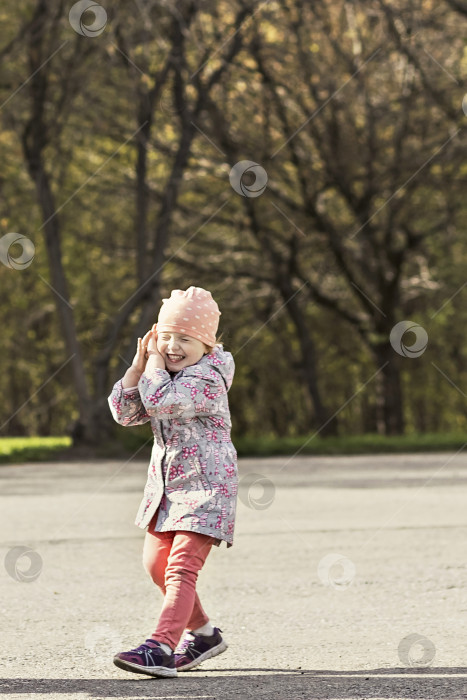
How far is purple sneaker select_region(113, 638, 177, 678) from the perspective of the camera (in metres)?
4.71

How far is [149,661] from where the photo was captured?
4.75m

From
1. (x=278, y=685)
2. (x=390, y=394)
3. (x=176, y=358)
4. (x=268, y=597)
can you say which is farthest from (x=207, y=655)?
(x=390, y=394)

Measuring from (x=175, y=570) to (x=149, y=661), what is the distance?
36cm

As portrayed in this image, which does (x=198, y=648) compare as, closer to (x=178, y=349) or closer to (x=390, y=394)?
(x=178, y=349)

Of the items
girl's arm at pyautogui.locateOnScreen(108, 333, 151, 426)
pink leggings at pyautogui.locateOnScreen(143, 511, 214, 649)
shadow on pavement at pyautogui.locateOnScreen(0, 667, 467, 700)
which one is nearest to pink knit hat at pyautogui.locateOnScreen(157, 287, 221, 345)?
girl's arm at pyautogui.locateOnScreen(108, 333, 151, 426)

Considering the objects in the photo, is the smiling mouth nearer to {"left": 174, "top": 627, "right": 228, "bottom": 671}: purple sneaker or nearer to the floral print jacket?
the floral print jacket

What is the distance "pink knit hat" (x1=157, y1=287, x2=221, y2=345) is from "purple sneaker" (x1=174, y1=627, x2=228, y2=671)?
1136 millimetres

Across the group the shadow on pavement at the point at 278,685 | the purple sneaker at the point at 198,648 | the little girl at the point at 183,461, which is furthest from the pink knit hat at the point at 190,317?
the shadow on pavement at the point at 278,685

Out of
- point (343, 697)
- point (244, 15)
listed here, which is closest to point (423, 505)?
point (343, 697)

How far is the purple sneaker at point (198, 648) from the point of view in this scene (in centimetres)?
507

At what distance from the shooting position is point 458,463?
1703 cm

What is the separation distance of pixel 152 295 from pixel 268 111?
5251mm

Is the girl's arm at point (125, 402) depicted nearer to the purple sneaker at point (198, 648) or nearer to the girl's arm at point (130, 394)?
the girl's arm at point (130, 394)

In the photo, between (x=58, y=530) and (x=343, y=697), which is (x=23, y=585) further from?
(x=343, y=697)
